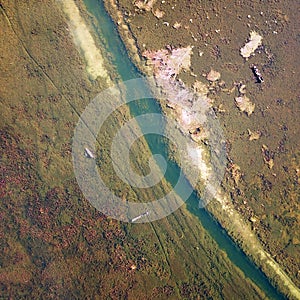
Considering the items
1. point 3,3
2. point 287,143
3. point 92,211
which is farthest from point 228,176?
point 3,3

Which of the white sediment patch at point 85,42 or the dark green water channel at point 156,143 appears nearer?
the dark green water channel at point 156,143

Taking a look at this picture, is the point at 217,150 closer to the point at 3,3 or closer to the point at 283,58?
the point at 283,58

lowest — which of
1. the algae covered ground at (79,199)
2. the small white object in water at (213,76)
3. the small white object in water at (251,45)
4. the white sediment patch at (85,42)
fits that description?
the algae covered ground at (79,199)

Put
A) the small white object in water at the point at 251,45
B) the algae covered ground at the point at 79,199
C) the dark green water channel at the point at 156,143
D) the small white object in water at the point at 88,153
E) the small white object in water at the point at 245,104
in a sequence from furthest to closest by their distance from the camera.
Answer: the small white object in water at the point at 251,45 < the small white object in water at the point at 245,104 < the small white object in water at the point at 88,153 < the dark green water channel at the point at 156,143 < the algae covered ground at the point at 79,199

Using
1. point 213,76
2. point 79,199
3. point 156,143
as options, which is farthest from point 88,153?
point 213,76

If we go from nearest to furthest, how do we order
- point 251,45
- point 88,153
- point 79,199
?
point 79,199
point 88,153
point 251,45

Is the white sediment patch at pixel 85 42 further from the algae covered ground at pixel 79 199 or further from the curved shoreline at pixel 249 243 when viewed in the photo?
the curved shoreline at pixel 249 243

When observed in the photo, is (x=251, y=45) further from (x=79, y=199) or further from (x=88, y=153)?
(x=79, y=199)

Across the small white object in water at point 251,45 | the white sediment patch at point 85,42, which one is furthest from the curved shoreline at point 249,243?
the white sediment patch at point 85,42
